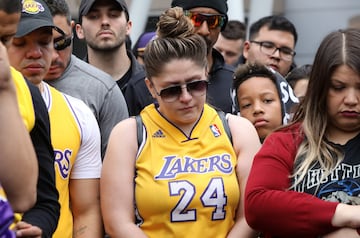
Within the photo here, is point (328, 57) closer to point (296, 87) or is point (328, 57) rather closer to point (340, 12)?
point (296, 87)

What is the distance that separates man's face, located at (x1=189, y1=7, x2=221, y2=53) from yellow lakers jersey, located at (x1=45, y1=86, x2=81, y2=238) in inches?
62.2

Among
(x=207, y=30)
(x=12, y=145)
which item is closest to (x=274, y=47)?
(x=207, y=30)

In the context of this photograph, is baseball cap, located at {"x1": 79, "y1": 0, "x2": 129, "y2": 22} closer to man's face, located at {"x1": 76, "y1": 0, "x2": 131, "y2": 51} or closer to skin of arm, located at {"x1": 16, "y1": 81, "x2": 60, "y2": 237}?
man's face, located at {"x1": 76, "y1": 0, "x2": 131, "y2": 51}

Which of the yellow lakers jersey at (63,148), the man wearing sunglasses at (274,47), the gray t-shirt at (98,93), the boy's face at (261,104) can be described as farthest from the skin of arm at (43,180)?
the man wearing sunglasses at (274,47)

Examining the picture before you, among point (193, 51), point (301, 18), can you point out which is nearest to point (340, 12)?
point (301, 18)

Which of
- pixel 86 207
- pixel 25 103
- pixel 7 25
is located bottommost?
pixel 86 207

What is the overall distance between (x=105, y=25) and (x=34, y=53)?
171 cm

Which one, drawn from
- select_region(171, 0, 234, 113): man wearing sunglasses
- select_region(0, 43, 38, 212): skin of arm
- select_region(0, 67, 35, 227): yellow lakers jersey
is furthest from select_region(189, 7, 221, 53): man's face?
select_region(0, 43, 38, 212): skin of arm

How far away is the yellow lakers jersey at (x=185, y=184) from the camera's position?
4.37 metres

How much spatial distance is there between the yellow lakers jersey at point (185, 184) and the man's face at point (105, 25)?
6.09 ft

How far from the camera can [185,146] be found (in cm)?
453

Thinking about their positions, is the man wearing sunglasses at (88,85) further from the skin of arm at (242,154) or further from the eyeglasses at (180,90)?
the skin of arm at (242,154)

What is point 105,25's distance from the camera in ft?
20.6

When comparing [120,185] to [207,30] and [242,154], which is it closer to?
[242,154]
